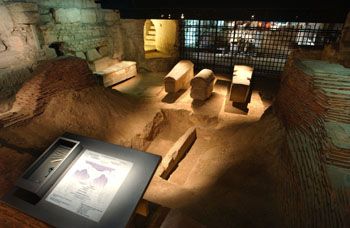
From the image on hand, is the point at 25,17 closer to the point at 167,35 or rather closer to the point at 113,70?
the point at 113,70

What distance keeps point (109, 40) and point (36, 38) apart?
2.89 meters

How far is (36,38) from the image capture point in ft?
18.8

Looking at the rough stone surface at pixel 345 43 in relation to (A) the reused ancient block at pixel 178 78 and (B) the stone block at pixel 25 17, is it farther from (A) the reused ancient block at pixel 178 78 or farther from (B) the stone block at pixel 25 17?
(B) the stone block at pixel 25 17

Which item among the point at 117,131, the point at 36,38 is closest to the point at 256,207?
the point at 117,131

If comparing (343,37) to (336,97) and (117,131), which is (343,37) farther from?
(117,131)

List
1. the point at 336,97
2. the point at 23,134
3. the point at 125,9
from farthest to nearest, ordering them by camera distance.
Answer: the point at 125,9, the point at 23,134, the point at 336,97

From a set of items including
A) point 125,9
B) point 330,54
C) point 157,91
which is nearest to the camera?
point 330,54

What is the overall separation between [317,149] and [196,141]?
318 centimetres

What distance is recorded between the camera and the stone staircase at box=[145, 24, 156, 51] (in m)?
10.6

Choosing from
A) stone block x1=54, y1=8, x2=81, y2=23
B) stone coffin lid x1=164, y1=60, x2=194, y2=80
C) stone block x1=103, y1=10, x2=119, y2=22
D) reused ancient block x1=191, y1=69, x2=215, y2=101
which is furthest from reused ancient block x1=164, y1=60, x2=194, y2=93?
stone block x1=54, y1=8, x2=81, y2=23

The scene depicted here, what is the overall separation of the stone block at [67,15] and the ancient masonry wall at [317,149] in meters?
6.48

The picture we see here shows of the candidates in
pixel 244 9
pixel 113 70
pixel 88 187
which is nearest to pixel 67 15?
pixel 113 70

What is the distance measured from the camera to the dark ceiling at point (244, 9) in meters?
5.18

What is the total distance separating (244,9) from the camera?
569 centimetres
